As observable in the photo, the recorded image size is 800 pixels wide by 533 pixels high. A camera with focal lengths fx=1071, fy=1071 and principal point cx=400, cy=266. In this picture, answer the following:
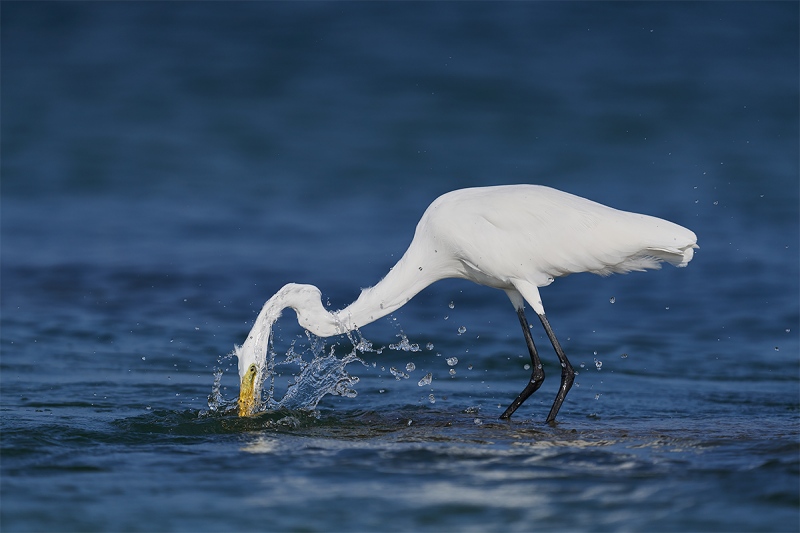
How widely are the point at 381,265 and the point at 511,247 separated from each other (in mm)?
5938

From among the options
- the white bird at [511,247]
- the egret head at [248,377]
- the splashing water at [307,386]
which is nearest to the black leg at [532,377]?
the white bird at [511,247]

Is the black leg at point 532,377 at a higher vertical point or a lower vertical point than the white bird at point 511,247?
lower

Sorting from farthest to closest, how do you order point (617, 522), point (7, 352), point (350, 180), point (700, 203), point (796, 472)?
point (350, 180) < point (700, 203) < point (7, 352) < point (796, 472) < point (617, 522)

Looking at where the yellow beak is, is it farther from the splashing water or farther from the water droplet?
the water droplet

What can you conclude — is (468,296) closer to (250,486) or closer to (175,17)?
(250,486)

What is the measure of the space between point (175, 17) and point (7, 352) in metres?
15.9

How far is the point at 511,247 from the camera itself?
23.2 ft

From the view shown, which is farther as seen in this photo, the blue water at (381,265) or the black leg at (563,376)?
the black leg at (563,376)

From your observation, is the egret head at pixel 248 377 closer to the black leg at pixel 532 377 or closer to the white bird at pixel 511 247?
the white bird at pixel 511 247

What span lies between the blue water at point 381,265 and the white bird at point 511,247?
2.57 feet

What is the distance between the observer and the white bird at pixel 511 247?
23.0 feet

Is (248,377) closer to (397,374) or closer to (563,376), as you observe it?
(397,374)

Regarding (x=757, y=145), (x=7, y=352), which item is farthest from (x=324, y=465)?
(x=757, y=145)

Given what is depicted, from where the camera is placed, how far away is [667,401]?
819 centimetres
